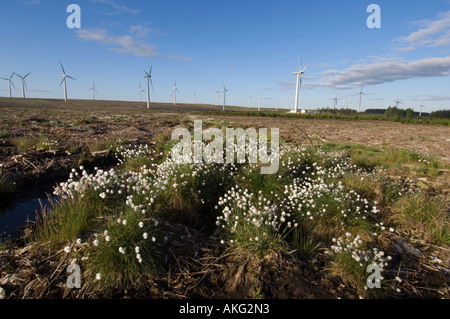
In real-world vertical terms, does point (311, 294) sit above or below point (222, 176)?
below

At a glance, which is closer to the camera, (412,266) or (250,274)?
(250,274)

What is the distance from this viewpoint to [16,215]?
523cm

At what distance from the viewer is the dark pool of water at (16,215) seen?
4496 millimetres

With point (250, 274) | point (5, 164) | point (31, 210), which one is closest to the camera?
point (250, 274)

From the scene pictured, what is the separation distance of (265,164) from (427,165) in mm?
6964

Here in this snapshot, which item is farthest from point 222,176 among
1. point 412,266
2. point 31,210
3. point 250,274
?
point 31,210

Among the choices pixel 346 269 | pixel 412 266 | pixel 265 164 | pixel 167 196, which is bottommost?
pixel 412 266

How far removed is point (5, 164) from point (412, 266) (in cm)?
1077

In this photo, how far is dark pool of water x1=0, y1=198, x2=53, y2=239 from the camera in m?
4.50

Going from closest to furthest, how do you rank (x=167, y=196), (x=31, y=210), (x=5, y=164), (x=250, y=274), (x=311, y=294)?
1. (x=311, y=294)
2. (x=250, y=274)
3. (x=167, y=196)
4. (x=31, y=210)
5. (x=5, y=164)

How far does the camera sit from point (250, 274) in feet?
10.6

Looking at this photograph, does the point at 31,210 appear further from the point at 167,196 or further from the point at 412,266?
the point at 412,266

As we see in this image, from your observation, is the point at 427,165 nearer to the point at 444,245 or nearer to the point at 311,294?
the point at 444,245
